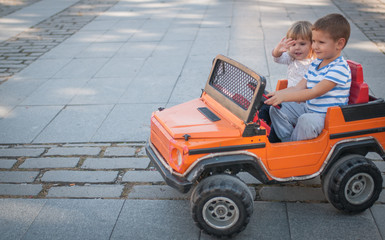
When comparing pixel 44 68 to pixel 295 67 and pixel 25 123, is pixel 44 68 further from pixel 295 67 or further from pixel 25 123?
pixel 295 67

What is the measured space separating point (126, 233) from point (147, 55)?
4.56 meters

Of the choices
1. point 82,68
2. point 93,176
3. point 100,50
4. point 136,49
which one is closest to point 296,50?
point 93,176

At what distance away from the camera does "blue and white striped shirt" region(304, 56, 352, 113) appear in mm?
2834

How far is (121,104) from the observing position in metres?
5.11

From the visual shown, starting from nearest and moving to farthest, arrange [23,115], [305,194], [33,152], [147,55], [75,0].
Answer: [305,194]
[33,152]
[23,115]
[147,55]
[75,0]

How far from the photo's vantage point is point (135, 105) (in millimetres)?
5051

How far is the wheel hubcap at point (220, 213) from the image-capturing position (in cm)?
267

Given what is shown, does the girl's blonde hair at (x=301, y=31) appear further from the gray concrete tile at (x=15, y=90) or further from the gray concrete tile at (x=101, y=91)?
the gray concrete tile at (x=15, y=90)

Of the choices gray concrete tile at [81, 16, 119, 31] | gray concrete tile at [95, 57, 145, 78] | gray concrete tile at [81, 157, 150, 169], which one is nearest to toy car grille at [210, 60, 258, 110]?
gray concrete tile at [81, 157, 150, 169]

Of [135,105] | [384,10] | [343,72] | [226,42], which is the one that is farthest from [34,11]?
[343,72]

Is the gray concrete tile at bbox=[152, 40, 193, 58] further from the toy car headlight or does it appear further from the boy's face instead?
the toy car headlight

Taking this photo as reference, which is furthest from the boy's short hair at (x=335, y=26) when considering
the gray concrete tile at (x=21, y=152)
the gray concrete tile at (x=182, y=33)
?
the gray concrete tile at (x=182, y=33)

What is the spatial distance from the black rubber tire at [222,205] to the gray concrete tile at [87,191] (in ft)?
3.23

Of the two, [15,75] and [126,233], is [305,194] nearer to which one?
[126,233]
